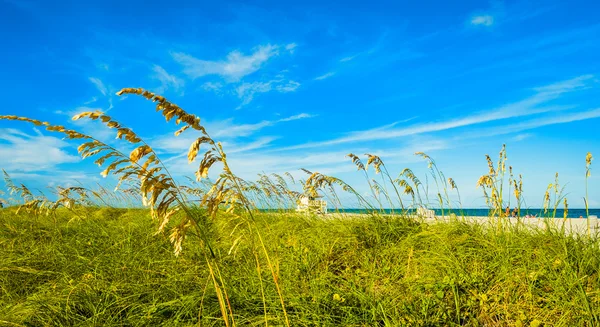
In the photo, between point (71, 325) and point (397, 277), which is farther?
point (397, 277)

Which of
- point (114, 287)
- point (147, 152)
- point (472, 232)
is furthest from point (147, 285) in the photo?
point (472, 232)

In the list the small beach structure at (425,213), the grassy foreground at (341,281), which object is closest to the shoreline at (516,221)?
the small beach structure at (425,213)

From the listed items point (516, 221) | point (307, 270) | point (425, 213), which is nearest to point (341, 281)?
point (307, 270)

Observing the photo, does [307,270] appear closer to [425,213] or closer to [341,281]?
[341,281]

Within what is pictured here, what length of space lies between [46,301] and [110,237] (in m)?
2.73

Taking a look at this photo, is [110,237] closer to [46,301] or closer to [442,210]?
[46,301]

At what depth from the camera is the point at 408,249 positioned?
443cm

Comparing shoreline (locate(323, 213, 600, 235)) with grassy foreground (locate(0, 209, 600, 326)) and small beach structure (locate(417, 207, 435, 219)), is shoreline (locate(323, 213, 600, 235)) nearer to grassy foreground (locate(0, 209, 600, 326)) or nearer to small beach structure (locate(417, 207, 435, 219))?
small beach structure (locate(417, 207, 435, 219))

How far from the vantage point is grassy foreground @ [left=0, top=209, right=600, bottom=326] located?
2.92 m

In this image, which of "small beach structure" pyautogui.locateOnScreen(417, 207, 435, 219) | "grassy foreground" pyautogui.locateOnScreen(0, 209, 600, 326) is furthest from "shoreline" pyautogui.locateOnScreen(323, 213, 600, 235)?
"grassy foreground" pyautogui.locateOnScreen(0, 209, 600, 326)

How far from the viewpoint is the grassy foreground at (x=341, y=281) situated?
9.58 ft

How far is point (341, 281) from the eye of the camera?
3.76 metres

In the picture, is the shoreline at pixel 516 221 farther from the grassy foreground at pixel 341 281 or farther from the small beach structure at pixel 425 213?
the grassy foreground at pixel 341 281

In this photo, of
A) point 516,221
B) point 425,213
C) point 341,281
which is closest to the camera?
point 341,281
